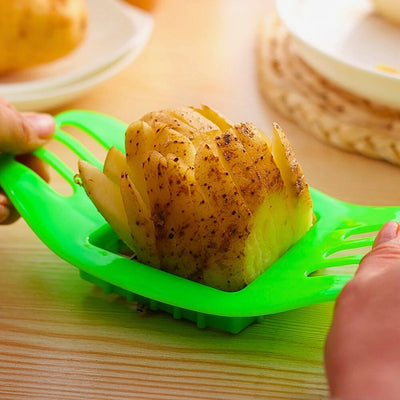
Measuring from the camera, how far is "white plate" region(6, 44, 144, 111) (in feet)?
3.08

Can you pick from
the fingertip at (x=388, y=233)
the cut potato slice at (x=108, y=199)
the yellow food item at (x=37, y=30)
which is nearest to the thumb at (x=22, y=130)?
the cut potato slice at (x=108, y=199)

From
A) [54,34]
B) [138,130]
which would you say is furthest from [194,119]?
[54,34]

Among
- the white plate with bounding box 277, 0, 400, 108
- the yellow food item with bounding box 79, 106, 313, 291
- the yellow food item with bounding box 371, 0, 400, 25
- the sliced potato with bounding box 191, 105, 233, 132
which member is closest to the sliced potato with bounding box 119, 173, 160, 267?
the yellow food item with bounding box 79, 106, 313, 291

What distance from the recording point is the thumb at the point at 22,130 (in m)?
0.73

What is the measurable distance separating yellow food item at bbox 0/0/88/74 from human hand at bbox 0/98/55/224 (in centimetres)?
24

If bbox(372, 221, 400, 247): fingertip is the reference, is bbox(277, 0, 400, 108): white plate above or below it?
below

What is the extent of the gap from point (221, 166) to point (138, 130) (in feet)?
0.26

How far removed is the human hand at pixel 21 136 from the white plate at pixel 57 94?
6.5 inches

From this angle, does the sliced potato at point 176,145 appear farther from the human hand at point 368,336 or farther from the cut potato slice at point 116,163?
the human hand at point 368,336

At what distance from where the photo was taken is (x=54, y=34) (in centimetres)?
100

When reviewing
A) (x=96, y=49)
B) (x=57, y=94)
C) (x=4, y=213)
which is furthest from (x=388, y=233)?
(x=96, y=49)

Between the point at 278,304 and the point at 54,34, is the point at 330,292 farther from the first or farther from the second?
the point at 54,34

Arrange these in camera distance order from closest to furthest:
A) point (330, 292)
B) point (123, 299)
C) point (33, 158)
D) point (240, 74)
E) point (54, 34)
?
point (330, 292), point (123, 299), point (33, 158), point (54, 34), point (240, 74)

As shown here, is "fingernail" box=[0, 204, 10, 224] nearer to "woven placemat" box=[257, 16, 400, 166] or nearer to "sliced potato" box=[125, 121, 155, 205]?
"sliced potato" box=[125, 121, 155, 205]
